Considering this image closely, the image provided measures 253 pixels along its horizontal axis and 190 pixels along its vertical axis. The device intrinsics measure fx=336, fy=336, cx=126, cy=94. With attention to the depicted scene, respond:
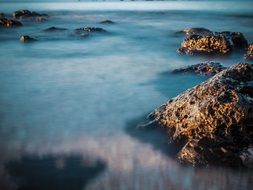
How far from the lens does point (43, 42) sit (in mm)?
15133

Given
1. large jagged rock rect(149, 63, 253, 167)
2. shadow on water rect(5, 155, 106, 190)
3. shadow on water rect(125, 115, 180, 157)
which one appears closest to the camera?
shadow on water rect(5, 155, 106, 190)

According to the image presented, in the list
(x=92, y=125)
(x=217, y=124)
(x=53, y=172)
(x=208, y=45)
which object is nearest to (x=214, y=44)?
(x=208, y=45)

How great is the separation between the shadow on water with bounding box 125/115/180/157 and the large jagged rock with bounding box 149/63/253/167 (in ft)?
0.41

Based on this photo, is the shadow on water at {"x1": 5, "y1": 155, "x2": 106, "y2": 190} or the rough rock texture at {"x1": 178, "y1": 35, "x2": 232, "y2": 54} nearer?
the shadow on water at {"x1": 5, "y1": 155, "x2": 106, "y2": 190}

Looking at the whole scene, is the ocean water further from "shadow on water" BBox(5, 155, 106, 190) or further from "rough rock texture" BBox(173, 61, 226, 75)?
"rough rock texture" BBox(173, 61, 226, 75)

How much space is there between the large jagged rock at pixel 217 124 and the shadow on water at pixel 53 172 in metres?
1.12

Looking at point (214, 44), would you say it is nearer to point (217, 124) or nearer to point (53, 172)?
point (217, 124)

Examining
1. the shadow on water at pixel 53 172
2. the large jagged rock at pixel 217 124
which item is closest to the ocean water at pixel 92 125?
the shadow on water at pixel 53 172

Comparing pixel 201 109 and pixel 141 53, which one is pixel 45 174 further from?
pixel 141 53

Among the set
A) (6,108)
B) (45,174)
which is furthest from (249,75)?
(6,108)

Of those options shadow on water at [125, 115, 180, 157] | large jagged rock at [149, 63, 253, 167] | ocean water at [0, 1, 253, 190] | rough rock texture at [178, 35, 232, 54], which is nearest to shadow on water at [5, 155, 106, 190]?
ocean water at [0, 1, 253, 190]

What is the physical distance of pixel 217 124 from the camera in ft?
13.4

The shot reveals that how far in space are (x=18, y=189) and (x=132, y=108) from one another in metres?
3.01

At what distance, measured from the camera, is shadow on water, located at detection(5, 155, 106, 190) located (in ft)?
12.1
